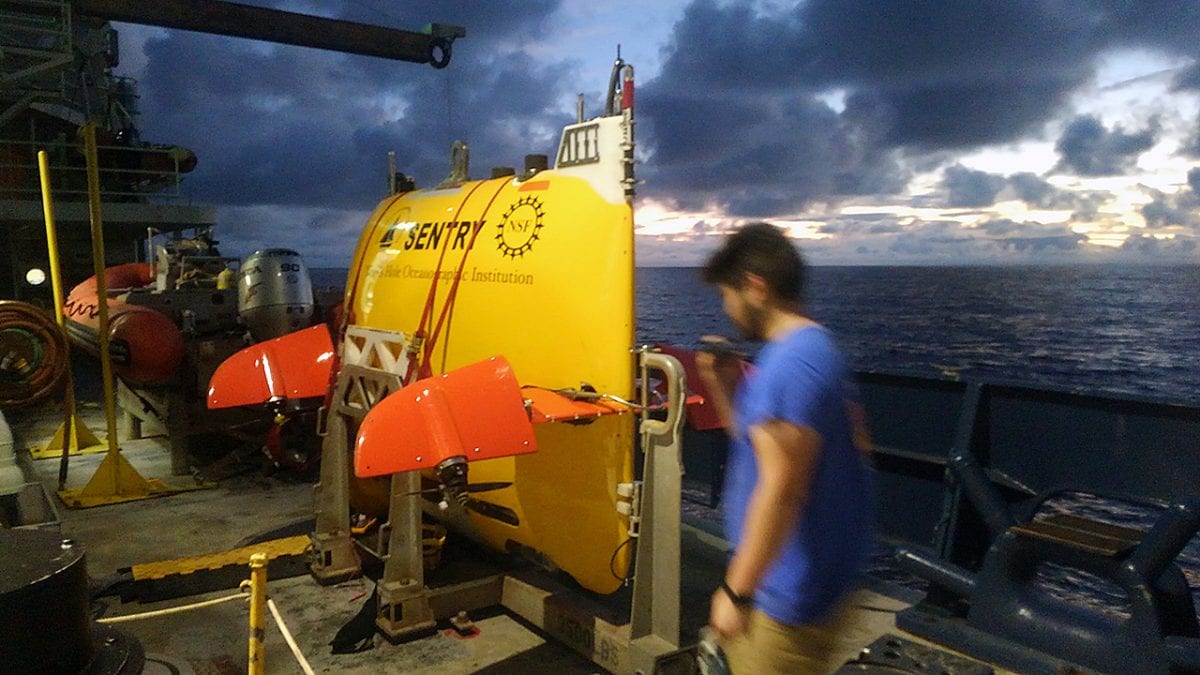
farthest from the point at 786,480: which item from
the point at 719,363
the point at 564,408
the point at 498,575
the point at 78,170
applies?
the point at 78,170

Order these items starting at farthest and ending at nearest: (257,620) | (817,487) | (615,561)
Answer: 1. (615,561)
2. (257,620)
3. (817,487)

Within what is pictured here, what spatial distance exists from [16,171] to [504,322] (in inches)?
615

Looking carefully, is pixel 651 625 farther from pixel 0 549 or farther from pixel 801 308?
pixel 0 549

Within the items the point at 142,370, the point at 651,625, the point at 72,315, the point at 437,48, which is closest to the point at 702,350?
the point at 651,625

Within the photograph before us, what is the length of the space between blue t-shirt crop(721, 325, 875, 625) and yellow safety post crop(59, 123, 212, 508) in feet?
22.2

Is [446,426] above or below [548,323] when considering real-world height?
below

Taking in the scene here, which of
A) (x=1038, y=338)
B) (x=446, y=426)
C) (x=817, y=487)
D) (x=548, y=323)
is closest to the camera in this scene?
(x=817, y=487)

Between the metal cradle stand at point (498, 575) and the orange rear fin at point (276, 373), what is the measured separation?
402 mm

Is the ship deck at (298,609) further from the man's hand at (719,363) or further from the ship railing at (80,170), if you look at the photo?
the ship railing at (80,170)

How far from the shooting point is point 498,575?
4.69m

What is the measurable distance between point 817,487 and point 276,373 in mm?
4583

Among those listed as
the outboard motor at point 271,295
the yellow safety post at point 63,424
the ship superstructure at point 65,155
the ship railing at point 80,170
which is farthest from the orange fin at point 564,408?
the ship railing at point 80,170

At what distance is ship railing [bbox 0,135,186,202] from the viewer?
15.3 metres

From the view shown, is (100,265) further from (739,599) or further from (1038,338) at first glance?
(1038,338)
